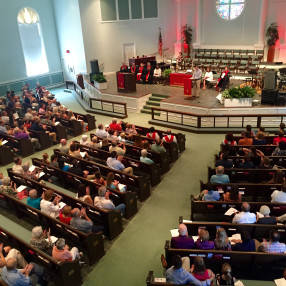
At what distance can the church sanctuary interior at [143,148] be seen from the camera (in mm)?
4629

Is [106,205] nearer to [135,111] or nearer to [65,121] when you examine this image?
[65,121]

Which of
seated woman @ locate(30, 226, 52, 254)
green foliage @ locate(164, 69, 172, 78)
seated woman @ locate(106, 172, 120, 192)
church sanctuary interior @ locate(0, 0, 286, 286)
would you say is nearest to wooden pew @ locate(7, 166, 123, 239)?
church sanctuary interior @ locate(0, 0, 286, 286)

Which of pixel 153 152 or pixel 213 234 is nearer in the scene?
pixel 213 234

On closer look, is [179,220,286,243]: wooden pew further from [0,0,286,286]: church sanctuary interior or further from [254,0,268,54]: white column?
[254,0,268,54]: white column

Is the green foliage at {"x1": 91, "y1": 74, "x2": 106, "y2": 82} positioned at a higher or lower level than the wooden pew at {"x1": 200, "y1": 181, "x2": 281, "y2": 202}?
higher

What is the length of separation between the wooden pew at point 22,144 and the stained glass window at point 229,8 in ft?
50.1

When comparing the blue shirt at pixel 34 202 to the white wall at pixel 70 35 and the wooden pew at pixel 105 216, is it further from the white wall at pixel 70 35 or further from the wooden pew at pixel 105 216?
the white wall at pixel 70 35

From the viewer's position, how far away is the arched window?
1764 cm

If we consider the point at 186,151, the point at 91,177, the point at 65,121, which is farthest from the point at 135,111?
the point at 91,177

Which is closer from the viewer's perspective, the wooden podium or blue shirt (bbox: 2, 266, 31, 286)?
blue shirt (bbox: 2, 266, 31, 286)

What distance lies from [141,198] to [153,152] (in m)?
1.47

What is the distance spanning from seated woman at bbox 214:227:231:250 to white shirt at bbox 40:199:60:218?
2.96m

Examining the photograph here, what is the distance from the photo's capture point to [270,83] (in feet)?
36.2

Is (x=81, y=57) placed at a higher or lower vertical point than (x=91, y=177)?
higher
